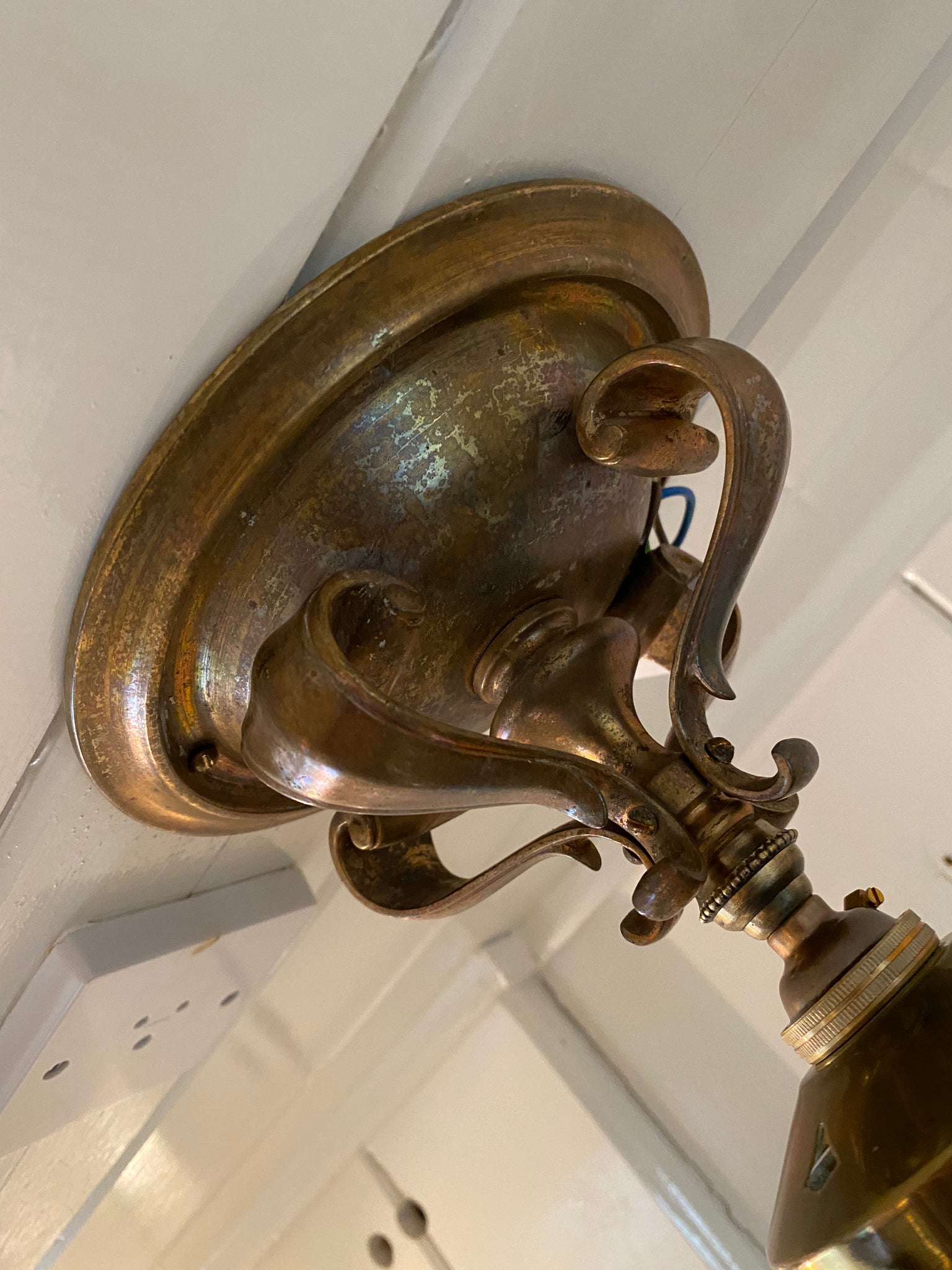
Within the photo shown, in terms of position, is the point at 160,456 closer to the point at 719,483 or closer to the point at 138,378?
the point at 138,378

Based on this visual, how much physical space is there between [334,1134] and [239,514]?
50cm

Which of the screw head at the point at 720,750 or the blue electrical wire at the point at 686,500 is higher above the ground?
the blue electrical wire at the point at 686,500

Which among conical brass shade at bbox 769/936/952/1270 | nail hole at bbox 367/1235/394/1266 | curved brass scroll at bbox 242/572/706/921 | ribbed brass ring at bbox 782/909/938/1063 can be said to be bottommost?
conical brass shade at bbox 769/936/952/1270

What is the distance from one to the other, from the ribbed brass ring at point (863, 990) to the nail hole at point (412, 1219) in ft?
1.39

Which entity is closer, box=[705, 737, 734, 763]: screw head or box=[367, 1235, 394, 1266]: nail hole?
box=[705, 737, 734, 763]: screw head

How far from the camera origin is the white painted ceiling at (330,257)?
20 centimetres

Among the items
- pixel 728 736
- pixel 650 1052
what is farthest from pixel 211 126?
pixel 650 1052

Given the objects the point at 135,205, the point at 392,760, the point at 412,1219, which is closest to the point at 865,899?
the point at 392,760

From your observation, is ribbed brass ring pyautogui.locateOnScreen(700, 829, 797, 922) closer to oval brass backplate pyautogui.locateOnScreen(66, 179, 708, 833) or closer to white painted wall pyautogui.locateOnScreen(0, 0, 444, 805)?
oval brass backplate pyautogui.locateOnScreen(66, 179, 708, 833)

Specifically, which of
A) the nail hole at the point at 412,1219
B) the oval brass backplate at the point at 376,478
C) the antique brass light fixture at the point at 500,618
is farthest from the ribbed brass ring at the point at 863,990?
the nail hole at the point at 412,1219

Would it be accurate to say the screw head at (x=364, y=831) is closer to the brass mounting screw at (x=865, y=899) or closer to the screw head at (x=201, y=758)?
the screw head at (x=201, y=758)

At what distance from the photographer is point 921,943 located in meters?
0.24

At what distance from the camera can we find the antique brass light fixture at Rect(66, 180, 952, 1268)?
223 mm

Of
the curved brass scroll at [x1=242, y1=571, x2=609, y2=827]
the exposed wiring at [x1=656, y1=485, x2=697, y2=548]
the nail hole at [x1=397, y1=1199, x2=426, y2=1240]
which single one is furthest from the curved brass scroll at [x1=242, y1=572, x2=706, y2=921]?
the nail hole at [x1=397, y1=1199, x2=426, y2=1240]
